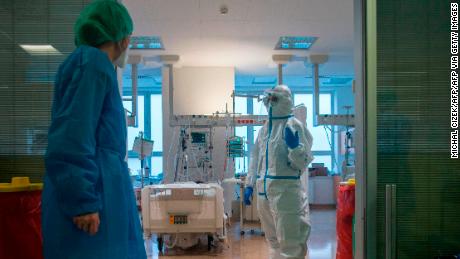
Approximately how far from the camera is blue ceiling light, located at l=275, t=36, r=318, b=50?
18.7 ft

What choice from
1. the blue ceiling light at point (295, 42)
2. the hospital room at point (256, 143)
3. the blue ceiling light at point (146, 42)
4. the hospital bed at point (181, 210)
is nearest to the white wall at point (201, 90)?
the blue ceiling light at point (146, 42)

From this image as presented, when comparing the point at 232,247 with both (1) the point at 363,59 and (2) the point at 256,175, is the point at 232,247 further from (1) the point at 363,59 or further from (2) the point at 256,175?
(1) the point at 363,59

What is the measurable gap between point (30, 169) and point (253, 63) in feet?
18.7

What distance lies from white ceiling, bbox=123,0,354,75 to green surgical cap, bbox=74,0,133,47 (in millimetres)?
2956

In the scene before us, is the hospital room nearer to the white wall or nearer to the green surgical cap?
the green surgical cap

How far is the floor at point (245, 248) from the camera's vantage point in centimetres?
452

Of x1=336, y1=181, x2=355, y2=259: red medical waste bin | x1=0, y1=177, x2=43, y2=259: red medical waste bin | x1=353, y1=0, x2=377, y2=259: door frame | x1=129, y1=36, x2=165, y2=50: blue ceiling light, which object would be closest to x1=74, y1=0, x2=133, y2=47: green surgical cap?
x1=0, y1=177, x2=43, y2=259: red medical waste bin

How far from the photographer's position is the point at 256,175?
12.2 ft

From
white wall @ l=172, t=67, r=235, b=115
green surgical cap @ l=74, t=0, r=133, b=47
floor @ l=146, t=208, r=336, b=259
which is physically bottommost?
floor @ l=146, t=208, r=336, b=259

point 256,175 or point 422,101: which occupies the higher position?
point 422,101

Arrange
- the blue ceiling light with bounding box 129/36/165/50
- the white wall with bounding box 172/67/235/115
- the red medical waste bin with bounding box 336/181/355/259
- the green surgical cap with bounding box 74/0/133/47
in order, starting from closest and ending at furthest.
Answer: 1. the green surgical cap with bounding box 74/0/133/47
2. the red medical waste bin with bounding box 336/181/355/259
3. the blue ceiling light with bounding box 129/36/165/50
4. the white wall with bounding box 172/67/235/115

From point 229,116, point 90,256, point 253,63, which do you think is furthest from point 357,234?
point 253,63

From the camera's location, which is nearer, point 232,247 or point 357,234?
point 357,234

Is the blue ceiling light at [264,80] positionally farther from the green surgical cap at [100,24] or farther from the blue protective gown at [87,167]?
the blue protective gown at [87,167]
